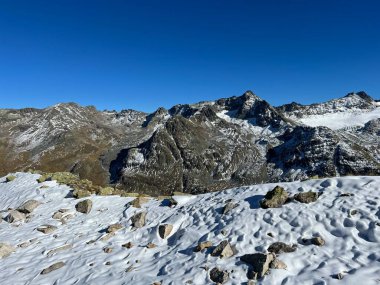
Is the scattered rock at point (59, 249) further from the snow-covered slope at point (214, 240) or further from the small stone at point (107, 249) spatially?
the small stone at point (107, 249)

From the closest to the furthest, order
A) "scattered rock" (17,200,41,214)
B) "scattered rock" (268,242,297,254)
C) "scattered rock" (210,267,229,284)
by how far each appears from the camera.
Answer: "scattered rock" (210,267,229,284) < "scattered rock" (268,242,297,254) < "scattered rock" (17,200,41,214)

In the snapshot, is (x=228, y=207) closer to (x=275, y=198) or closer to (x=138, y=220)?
(x=275, y=198)

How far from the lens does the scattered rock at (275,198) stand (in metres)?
19.0

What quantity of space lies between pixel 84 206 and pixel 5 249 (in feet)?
21.2

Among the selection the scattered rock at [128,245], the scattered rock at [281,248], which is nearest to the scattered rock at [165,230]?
the scattered rock at [128,245]

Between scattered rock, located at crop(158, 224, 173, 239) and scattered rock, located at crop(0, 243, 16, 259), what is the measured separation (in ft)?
31.2

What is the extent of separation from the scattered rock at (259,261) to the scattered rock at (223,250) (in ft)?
3.27

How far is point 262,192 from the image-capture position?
21266mm

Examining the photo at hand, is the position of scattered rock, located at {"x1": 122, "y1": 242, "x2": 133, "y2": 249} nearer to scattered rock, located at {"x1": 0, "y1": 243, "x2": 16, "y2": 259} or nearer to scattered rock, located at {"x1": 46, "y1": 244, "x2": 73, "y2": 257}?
scattered rock, located at {"x1": 46, "y1": 244, "x2": 73, "y2": 257}

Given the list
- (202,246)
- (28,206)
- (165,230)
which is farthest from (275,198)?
(28,206)

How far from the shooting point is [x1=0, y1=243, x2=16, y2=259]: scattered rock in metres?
20.7

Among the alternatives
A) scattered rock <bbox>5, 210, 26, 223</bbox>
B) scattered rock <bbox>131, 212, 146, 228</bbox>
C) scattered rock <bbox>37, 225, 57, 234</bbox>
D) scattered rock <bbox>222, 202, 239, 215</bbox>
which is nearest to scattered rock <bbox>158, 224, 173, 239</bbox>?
scattered rock <bbox>131, 212, 146, 228</bbox>

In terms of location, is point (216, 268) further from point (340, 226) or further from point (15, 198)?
point (15, 198)

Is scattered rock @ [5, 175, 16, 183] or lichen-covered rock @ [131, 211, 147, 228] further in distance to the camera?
scattered rock @ [5, 175, 16, 183]
